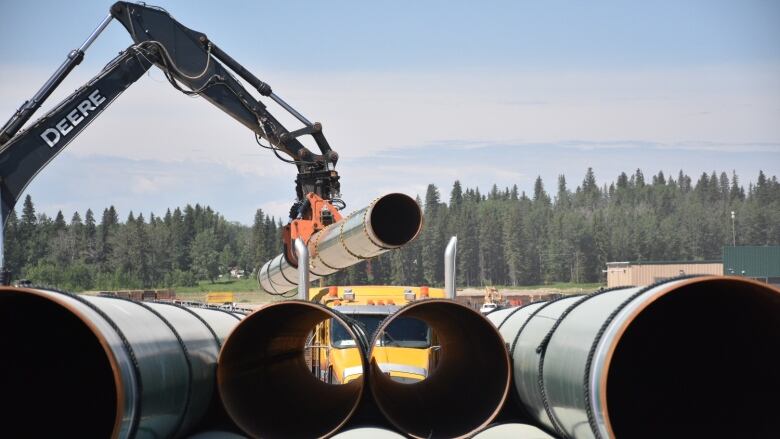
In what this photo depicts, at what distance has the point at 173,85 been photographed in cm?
1970

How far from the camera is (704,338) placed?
933cm

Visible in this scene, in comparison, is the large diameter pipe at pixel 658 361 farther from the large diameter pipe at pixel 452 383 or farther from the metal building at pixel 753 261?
the metal building at pixel 753 261

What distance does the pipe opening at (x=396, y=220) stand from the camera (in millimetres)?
12789

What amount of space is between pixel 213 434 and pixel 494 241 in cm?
17900

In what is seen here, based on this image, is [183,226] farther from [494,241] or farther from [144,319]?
[144,319]

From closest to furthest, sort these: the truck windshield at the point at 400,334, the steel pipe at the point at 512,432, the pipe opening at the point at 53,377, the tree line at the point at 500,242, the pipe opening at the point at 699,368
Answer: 1. the pipe opening at the point at 699,368
2. the steel pipe at the point at 512,432
3. the pipe opening at the point at 53,377
4. the truck windshield at the point at 400,334
5. the tree line at the point at 500,242

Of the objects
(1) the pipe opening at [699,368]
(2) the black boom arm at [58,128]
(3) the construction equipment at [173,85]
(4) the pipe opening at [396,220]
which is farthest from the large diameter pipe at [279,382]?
(2) the black boom arm at [58,128]

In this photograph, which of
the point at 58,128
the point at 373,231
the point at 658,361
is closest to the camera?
the point at 658,361

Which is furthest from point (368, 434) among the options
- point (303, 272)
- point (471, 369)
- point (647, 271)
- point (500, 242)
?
point (500, 242)

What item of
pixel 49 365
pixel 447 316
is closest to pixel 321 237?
pixel 447 316

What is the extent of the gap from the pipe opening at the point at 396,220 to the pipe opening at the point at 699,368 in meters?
3.84

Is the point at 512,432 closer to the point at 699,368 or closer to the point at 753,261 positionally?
the point at 699,368

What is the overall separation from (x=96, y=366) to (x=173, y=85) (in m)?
10.5

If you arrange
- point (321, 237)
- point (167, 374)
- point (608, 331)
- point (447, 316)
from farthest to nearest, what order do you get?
point (321, 237), point (447, 316), point (167, 374), point (608, 331)
